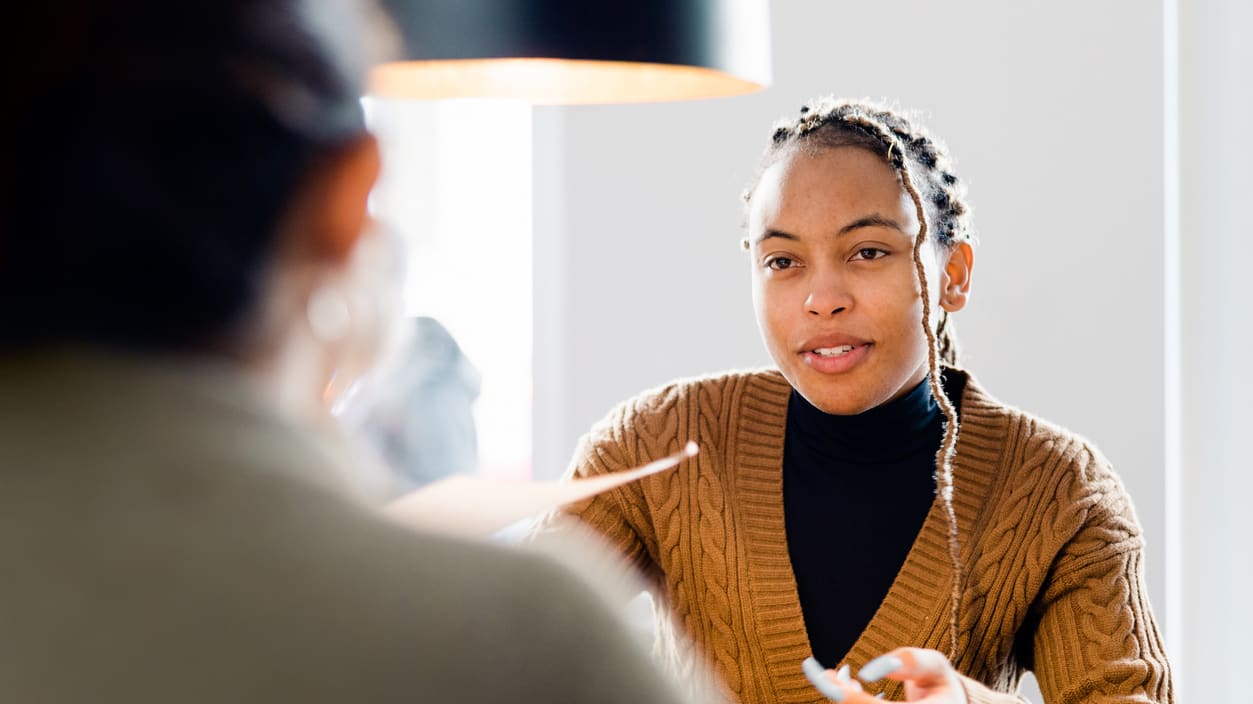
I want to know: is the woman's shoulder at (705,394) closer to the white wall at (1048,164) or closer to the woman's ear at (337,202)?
the white wall at (1048,164)

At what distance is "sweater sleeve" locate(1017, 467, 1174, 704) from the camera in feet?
4.03

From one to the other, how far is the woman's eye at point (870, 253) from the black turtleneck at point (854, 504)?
0.18 meters

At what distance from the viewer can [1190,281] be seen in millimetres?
2244

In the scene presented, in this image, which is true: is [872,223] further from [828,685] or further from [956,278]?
[828,685]

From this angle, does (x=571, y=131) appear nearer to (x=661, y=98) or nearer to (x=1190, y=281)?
(x=1190, y=281)

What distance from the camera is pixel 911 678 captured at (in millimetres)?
1013

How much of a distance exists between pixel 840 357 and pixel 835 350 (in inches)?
0.4

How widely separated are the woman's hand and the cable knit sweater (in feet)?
0.93

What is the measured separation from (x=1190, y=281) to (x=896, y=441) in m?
1.10

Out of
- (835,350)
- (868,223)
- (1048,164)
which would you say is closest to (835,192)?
(868,223)

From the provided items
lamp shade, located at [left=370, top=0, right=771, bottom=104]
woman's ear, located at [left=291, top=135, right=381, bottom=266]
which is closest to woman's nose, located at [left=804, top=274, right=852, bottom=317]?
lamp shade, located at [left=370, top=0, right=771, bottom=104]

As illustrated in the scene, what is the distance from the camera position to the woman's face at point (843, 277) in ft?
4.47

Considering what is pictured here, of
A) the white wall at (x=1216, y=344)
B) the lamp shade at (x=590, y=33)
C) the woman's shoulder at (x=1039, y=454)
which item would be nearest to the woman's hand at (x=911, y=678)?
the woman's shoulder at (x=1039, y=454)

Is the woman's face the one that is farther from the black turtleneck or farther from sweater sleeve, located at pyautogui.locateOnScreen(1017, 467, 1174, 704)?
sweater sleeve, located at pyautogui.locateOnScreen(1017, 467, 1174, 704)
